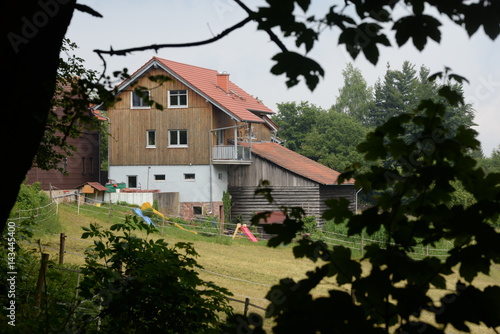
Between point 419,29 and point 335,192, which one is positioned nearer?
point 419,29

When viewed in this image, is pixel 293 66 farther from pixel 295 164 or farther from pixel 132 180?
pixel 132 180

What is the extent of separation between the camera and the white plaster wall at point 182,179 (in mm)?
32594

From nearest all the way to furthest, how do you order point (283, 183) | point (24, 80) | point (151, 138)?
1. point (24, 80)
2. point (283, 183)
3. point (151, 138)

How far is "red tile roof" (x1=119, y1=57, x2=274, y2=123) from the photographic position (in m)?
31.2

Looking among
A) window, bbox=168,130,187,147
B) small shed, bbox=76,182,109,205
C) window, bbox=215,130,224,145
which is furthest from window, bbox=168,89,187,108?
small shed, bbox=76,182,109,205

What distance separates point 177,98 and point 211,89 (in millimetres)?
1964

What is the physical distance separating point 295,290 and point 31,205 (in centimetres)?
1902

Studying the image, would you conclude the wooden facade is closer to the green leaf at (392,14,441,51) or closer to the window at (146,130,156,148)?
the window at (146,130,156,148)

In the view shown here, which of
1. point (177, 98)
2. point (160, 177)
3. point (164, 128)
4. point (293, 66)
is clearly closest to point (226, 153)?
point (164, 128)

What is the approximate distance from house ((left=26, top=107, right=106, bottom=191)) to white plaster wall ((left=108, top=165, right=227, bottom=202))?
2033mm

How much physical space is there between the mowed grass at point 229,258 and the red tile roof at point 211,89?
23.9 feet

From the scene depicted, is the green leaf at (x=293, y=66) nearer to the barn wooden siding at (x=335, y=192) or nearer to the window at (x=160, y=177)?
the barn wooden siding at (x=335, y=192)

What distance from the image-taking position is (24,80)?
2293 mm

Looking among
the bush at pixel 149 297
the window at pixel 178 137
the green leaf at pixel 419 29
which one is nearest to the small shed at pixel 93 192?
the window at pixel 178 137
